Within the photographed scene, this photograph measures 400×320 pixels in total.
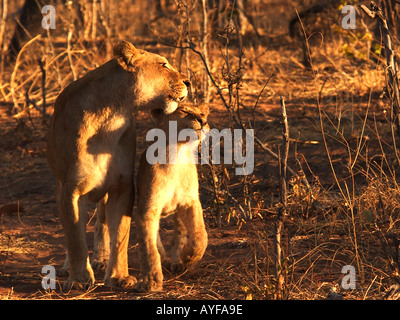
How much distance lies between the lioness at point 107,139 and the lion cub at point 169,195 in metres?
0.13

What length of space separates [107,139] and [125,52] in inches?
21.9

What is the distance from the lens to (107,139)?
471cm

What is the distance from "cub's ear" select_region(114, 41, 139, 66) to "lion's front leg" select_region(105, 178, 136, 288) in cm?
76

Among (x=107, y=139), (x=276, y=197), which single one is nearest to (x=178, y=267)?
(x=107, y=139)

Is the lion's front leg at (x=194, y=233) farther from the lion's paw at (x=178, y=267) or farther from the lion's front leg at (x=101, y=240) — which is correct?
the lion's front leg at (x=101, y=240)

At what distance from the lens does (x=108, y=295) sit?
4.57 metres

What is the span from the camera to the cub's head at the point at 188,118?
4.68 m

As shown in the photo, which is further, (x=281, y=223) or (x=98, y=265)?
(x=98, y=265)

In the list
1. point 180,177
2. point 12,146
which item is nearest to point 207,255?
point 180,177

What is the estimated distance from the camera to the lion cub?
461 centimetres

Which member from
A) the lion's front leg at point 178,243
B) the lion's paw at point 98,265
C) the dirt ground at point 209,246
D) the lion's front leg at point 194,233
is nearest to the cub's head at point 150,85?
the lion's front leg at point 194,233

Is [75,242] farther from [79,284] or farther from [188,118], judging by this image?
[188,118]

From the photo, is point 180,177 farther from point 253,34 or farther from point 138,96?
point 253,34

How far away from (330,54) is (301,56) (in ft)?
1.66
